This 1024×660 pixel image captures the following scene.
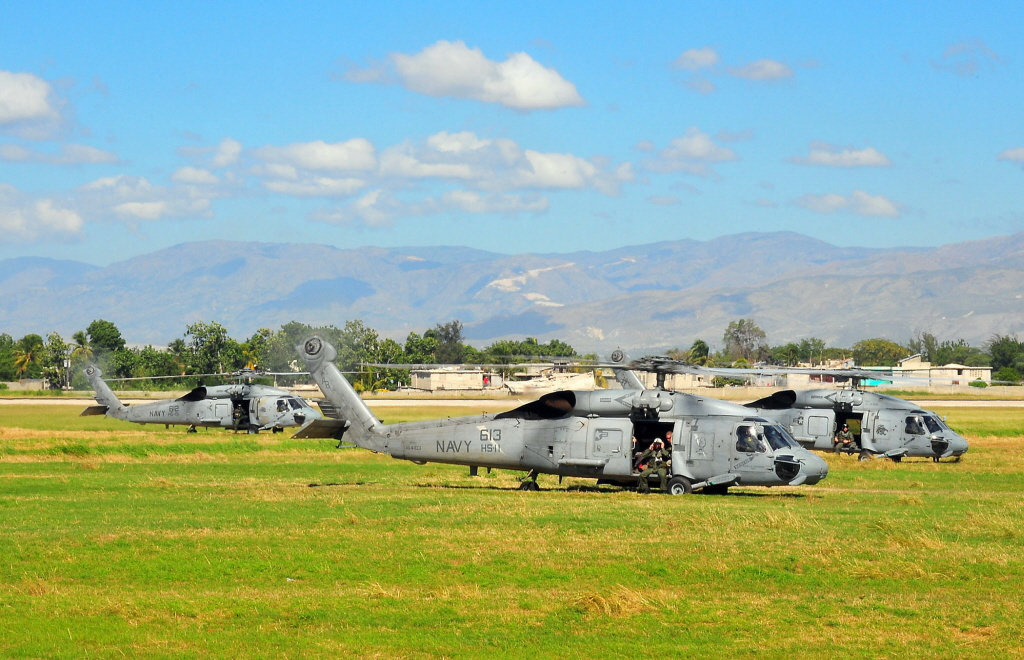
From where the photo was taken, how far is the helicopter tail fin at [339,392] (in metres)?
32.3

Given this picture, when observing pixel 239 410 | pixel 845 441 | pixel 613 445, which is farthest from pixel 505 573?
pixel 239 410

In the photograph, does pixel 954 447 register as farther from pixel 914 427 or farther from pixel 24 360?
pixel 24 360

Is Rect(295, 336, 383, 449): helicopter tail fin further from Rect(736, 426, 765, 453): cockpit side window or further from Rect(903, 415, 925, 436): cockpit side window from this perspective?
Rect(903, 415, 925, 436): cockpit side window

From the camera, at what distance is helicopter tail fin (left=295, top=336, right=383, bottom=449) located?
32.3m

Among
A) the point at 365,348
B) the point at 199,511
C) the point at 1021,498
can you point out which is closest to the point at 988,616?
the point at 1021,498

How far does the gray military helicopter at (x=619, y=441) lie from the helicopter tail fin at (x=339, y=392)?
2.58 feet

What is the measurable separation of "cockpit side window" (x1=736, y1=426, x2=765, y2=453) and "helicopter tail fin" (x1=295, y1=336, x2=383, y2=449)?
992 centimetres

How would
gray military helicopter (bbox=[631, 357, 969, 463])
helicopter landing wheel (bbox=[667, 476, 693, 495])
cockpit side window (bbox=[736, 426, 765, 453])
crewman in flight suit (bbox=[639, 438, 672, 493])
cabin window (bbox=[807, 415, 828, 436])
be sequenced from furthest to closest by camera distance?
gray military helicopter (bbox=[631, 357, 969, 463])
cabin window (bbox=[807, 415, 828, 436])
crewman in flight suit (bbox=[639, 438, 672, 493])
helicopter landing wheel (bbox=[667, 476, 693, 495])
cockpit side window (bbox=[736, 426, 765, 453])

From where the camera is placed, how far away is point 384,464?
132 feet

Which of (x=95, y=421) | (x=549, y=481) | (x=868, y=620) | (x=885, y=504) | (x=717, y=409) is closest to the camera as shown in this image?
(x=868, y=620)

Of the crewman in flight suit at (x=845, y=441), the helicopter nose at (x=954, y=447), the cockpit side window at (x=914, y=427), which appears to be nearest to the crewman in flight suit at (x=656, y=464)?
the crewman in flight suit at (x=845, y=441)

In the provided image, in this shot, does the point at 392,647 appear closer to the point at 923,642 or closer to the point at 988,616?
the point at 923,642

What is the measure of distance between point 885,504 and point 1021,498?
144 inches

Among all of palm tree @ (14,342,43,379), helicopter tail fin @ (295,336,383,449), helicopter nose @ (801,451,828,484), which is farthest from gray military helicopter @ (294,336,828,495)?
palm tree @ (14,342,43,379)
